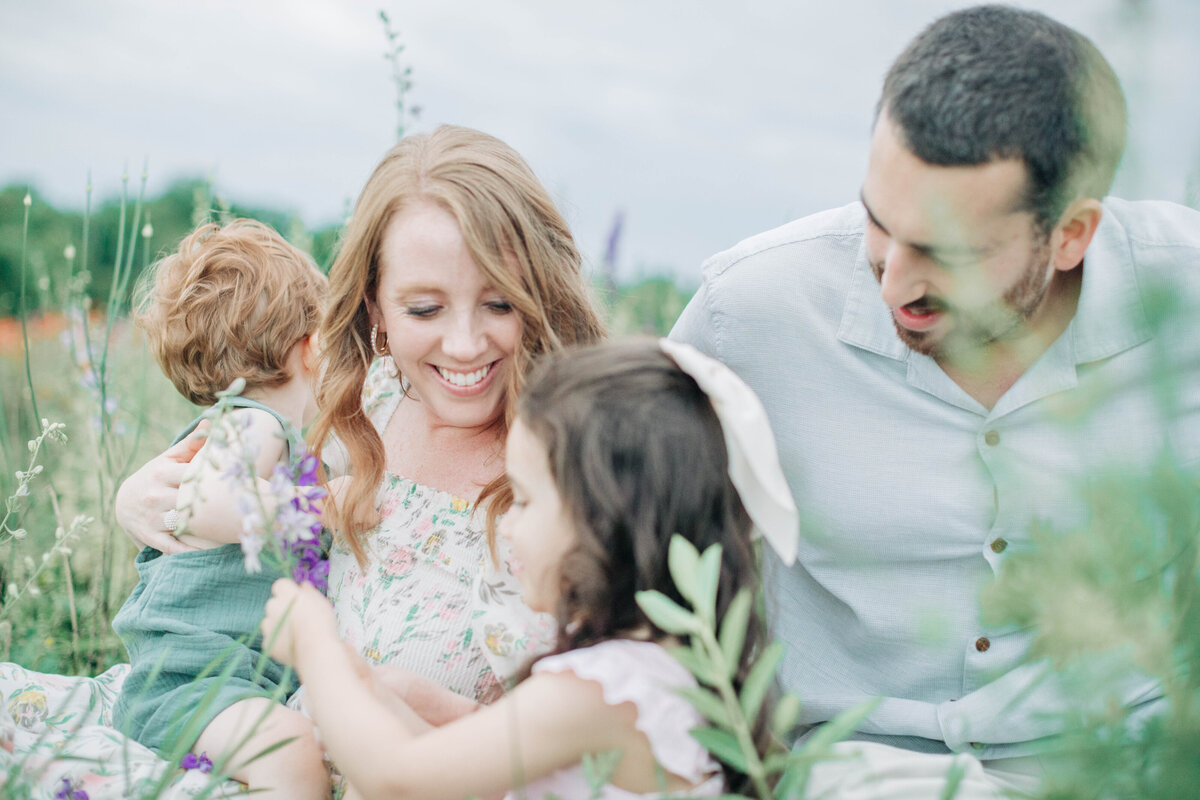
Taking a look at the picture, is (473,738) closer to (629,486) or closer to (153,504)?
(629,486)

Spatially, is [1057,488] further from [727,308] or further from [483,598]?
[483,598]

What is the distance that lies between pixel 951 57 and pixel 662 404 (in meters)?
0.79

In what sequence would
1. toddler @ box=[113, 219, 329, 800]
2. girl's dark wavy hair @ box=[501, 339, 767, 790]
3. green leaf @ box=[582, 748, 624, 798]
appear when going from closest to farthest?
green leaf @ box=[582, 748, 624, 798], girl's dark wavy hair @ box=[501, 339, 767, 790], toddler @ box=[113, 219, 329, 800]

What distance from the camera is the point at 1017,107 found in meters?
1.54

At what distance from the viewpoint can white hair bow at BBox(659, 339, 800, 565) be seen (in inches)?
51.4

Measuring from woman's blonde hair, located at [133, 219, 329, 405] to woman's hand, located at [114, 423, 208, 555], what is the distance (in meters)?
0.21

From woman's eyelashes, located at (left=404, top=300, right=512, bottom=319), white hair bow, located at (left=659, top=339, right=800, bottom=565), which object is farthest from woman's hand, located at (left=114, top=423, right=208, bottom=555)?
white hair bow, located at (left=659, top=339, right=800, bottom=565)

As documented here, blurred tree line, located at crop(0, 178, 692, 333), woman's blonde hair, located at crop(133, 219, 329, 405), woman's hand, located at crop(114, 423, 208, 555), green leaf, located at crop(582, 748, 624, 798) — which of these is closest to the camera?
green leaf, located at crop(582, 748, 624, 798)

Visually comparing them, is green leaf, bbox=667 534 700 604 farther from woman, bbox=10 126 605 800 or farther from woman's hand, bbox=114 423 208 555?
woman's hand, bbox=114 423 208 555

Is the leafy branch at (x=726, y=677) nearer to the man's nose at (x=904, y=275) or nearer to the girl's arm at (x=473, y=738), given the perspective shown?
the girl's arm at (x=473, y=738)

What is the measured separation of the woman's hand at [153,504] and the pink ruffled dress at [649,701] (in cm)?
107

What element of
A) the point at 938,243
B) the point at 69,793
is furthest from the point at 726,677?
the point at 69,793

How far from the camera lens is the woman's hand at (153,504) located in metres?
2.01

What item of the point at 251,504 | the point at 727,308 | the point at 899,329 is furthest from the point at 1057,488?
the point at 251,504
